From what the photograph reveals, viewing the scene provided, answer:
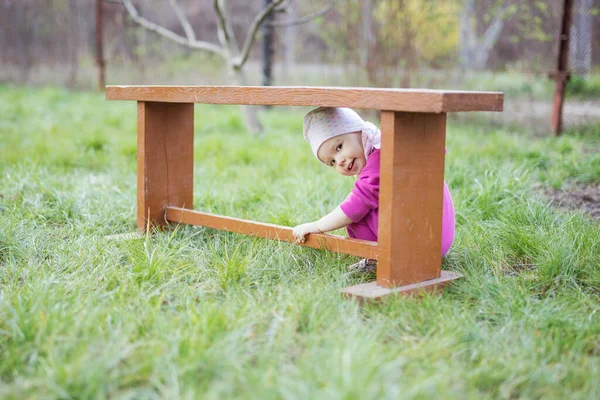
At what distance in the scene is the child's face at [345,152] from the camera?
2438mm

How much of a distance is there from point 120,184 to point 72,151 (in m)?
1.18

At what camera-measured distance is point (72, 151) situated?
4980mm

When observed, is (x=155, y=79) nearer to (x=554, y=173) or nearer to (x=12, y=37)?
(x=12, y=37)

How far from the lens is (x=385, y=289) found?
7.07 feet

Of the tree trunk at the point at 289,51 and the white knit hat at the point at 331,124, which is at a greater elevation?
the tree trunk at the point at 289,51

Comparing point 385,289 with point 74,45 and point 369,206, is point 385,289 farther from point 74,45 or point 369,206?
point 74,45

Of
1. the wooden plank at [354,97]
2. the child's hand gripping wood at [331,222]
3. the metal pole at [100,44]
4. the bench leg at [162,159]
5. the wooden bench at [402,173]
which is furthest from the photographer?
the metal pole at [100,44]

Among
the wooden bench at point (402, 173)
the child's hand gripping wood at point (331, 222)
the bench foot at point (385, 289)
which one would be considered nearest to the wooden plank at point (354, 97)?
the wooden bench at point (402, 173)

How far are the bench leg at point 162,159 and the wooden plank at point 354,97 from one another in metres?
0.32

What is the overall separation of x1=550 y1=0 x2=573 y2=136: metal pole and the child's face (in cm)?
421

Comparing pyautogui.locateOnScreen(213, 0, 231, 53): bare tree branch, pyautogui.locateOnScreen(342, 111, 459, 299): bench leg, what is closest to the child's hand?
pyautogui.locateOnScreen(342, 111, 459, 299): bench leg

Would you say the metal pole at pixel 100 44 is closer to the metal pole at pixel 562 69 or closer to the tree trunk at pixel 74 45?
the tree trunk at pixel 74 45

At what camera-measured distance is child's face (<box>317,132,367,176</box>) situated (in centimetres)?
244

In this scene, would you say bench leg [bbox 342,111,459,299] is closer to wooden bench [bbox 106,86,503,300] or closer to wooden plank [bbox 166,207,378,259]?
wooden bench [bbox 106,86,503,300]
